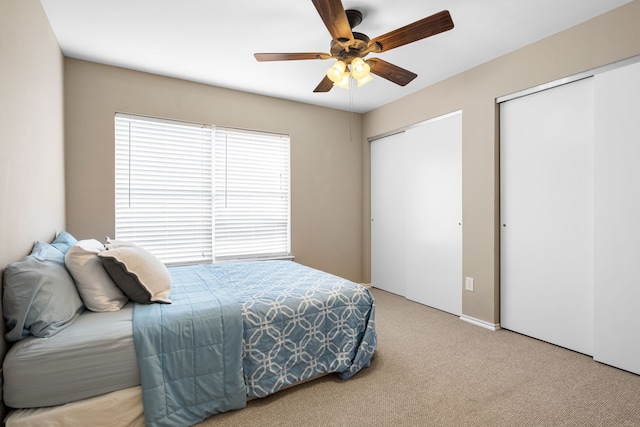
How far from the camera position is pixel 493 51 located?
113 inches

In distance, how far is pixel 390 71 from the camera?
8.10ft

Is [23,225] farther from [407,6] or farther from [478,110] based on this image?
[478,110]

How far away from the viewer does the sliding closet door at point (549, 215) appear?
254cm

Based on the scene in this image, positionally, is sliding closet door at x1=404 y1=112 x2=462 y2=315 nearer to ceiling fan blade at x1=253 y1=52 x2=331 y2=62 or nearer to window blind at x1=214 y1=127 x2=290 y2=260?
window blind at x1=214 y1=127 x2=290 y2=260

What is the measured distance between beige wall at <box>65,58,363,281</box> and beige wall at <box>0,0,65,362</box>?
356 millimetres

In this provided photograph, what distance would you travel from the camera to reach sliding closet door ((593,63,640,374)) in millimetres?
2227

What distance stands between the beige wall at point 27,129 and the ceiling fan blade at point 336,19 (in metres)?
1.53

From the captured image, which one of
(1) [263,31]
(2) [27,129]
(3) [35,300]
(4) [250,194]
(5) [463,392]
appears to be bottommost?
(5) [463,392]

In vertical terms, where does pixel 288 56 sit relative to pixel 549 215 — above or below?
above

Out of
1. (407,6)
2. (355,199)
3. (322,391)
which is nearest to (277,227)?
(355,199)

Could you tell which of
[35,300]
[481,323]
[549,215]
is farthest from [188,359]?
[549,215]

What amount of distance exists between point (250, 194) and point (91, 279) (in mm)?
2212

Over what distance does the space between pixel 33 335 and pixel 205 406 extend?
900 millimetres

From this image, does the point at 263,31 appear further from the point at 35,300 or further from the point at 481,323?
the point at 481,323
